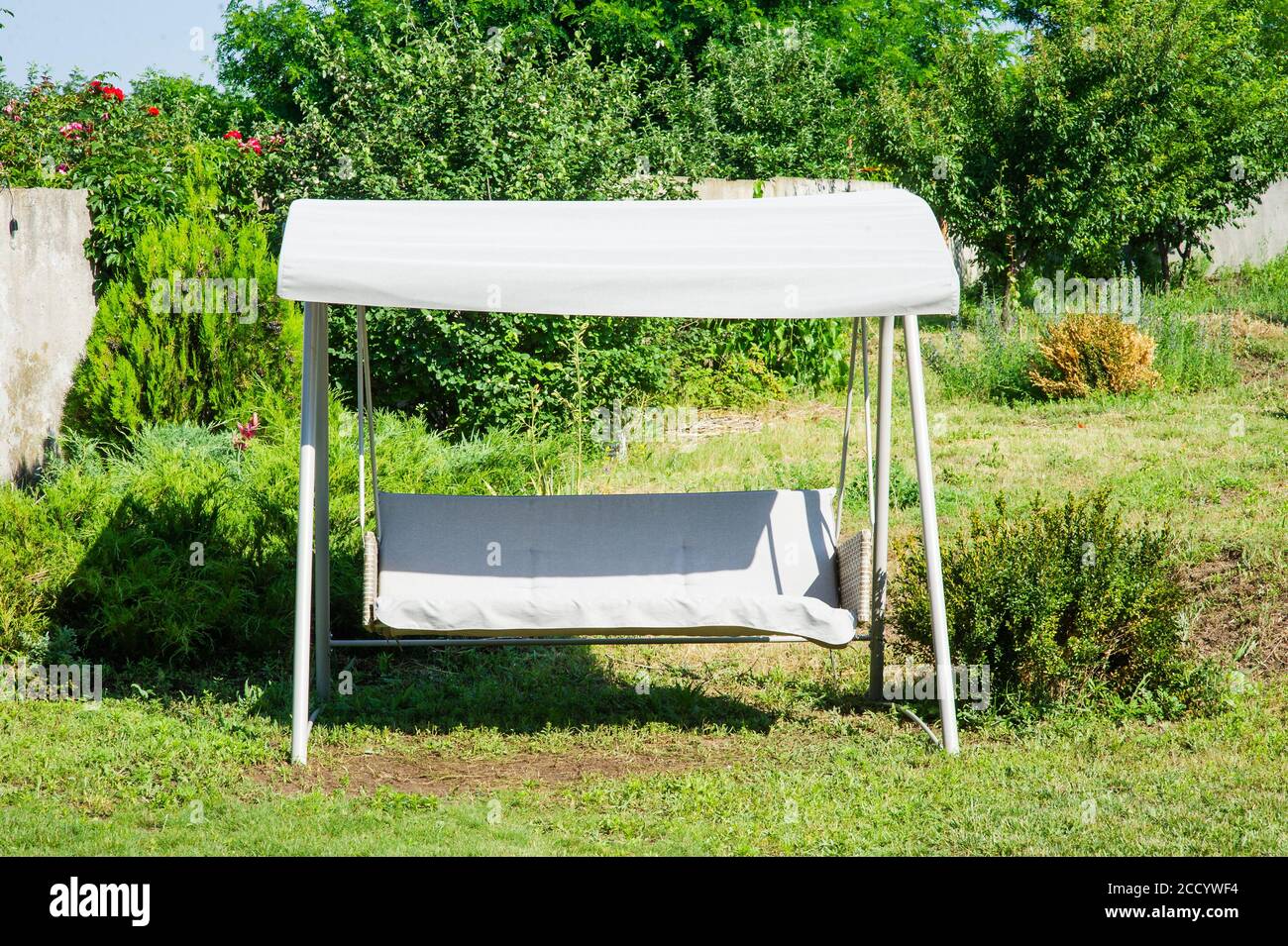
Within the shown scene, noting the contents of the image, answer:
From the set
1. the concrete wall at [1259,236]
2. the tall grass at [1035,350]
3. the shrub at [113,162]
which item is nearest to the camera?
the shrub at [113,162]

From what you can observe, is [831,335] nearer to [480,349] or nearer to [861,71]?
[480,349]

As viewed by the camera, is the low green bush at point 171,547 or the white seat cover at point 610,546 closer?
the white seat cover at point 610,546

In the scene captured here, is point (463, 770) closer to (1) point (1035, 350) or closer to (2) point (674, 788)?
(2) point (674, 788)

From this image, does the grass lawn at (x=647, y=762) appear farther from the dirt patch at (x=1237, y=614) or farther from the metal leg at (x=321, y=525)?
the metal leg at (x=321, y=525)

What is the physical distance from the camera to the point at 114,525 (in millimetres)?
6074

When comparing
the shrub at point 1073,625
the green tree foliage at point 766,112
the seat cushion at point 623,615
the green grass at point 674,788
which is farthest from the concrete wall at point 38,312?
the green tree foliage at point 766,112

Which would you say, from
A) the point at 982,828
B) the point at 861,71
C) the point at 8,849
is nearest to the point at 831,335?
the point at 982,828

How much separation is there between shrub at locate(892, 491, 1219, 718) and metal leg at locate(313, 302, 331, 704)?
255cm

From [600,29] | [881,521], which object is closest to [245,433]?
[881,521]

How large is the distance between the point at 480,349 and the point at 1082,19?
851cm

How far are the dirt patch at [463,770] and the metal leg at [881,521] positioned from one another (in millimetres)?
832

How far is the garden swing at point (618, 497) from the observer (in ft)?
14.3

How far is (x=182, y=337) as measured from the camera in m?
7.75

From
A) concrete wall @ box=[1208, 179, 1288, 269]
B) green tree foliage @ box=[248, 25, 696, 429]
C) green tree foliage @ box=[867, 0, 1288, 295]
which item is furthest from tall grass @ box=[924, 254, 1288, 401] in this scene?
concrete wall @ box=[1208, 179, 1288, 269]
